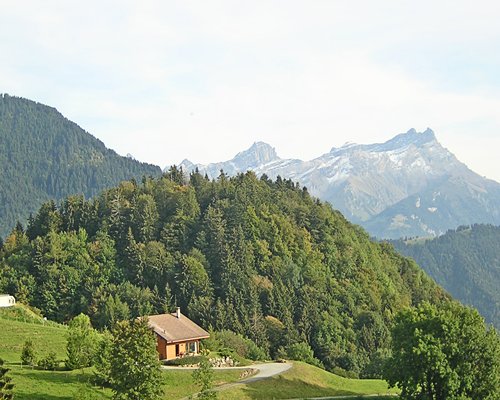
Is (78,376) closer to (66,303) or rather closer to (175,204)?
(66,303)

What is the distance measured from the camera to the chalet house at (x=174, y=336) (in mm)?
80262

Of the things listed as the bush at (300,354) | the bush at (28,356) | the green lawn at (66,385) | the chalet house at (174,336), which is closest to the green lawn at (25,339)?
the bush at (28,356)

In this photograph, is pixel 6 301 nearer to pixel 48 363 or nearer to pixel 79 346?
pixel 48 363

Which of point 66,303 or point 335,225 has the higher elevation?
point 335,225

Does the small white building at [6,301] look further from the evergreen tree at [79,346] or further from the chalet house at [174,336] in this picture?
the evergreen tree at [79,346]

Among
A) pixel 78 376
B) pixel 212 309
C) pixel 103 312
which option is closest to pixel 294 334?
pixel 212 309

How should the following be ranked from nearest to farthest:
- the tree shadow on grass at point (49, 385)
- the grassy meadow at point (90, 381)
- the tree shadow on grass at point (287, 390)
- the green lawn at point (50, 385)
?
the green lawn at point (50, 385)
the tree shadow on grass at point (49, 385)
the grassy meadow at point (90, 381)
the tree shadow on grass at point (287, 390)

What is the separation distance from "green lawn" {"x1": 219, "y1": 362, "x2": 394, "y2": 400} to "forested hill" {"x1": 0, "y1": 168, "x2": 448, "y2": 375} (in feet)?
99.7

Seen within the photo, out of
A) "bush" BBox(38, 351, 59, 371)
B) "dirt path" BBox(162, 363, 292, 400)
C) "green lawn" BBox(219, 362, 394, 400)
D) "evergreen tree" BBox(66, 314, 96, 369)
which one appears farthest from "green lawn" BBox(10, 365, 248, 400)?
"green lawn" BBox(219, 362, 394, 400)

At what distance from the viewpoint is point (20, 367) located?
6162cm

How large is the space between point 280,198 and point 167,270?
43277mm

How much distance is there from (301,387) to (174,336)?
17.6 m

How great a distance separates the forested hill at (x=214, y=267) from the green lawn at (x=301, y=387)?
99.7 feet

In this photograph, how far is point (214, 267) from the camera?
138500 mm
